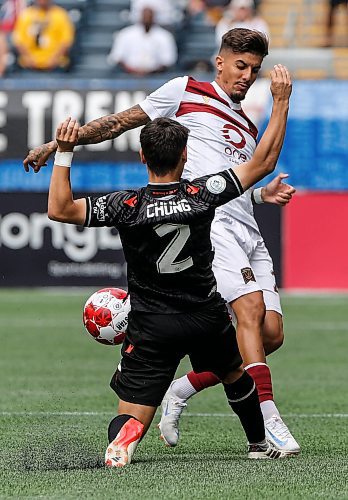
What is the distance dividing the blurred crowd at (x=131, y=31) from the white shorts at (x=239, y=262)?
12196mm

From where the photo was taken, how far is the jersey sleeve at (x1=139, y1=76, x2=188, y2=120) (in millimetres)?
6516

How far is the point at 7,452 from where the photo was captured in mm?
6031

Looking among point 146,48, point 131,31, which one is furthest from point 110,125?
point 131,31

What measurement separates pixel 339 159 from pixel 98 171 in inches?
137

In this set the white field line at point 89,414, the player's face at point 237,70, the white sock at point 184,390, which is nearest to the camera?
the player's face at point 237,70

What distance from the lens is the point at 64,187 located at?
5414 millimetres

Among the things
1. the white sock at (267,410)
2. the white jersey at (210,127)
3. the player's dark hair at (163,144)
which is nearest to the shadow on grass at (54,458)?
the white sock at (267,410)

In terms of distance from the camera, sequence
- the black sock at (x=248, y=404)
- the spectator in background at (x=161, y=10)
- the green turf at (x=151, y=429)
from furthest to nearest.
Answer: the spectator in background at (x=161, y=10) < the black sock at (x=248, y=404) < the green turf at (x=151, y=429)

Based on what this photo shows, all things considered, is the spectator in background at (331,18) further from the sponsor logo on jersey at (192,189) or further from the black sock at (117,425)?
the black sock at (117,425)

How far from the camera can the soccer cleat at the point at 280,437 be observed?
6051 mm

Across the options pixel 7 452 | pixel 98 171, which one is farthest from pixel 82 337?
pixel 7 452

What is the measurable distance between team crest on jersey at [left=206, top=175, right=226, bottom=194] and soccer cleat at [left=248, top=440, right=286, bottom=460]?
1361mm

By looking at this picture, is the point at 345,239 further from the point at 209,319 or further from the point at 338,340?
the point at 209,319

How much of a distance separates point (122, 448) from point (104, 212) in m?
1.06
